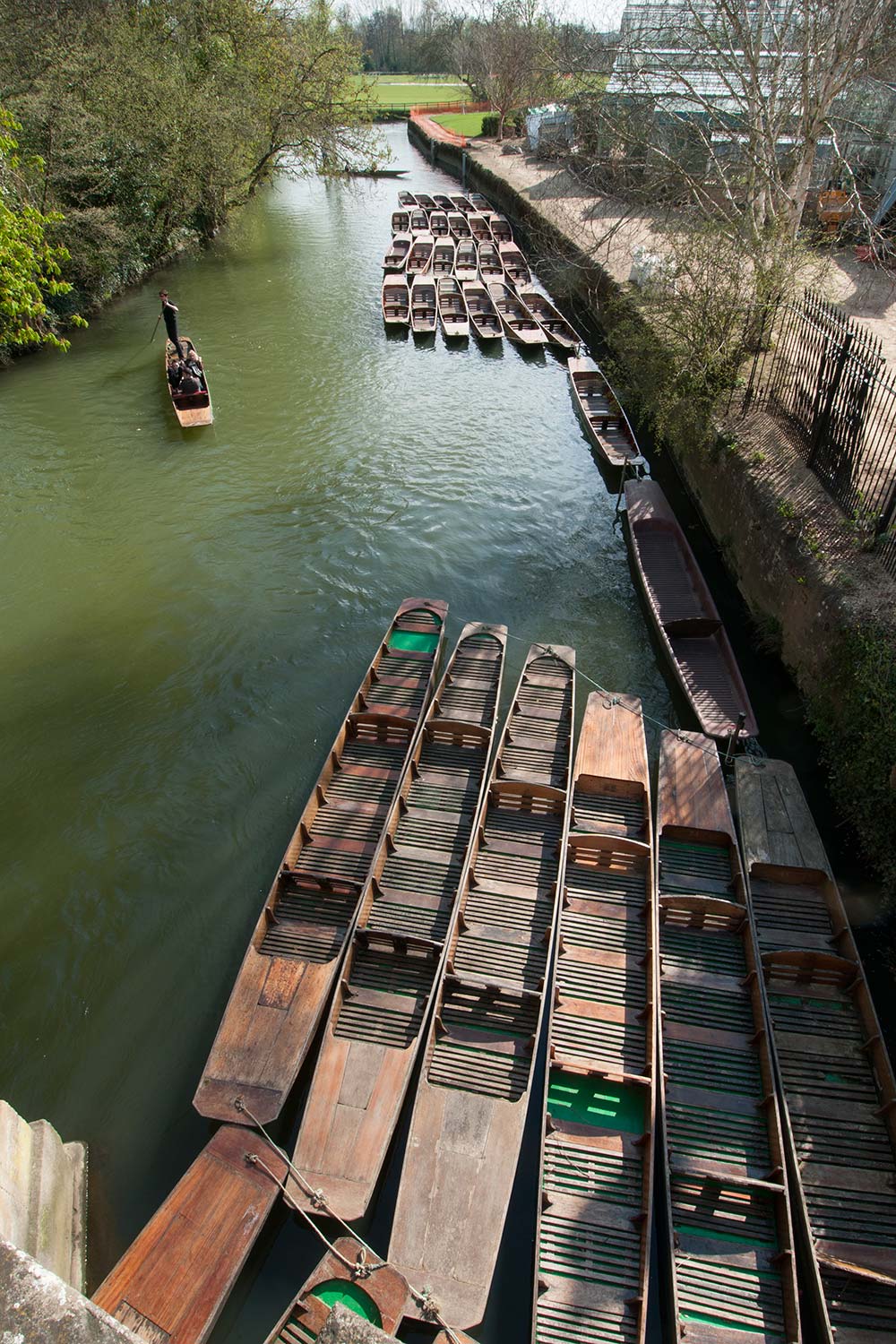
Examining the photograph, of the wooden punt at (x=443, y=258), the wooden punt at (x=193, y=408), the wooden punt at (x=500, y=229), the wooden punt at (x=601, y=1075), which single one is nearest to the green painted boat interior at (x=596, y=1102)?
the wooden punt at (x=601, y=1075)

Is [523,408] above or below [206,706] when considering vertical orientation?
above

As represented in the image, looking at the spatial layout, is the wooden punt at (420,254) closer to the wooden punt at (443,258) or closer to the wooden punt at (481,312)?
the wooden punt at (443,258)

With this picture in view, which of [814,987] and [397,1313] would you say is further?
[814,987]

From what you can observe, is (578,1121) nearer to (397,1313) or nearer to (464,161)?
(397,1313)

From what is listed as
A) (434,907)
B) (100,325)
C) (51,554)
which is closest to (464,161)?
(100,325)

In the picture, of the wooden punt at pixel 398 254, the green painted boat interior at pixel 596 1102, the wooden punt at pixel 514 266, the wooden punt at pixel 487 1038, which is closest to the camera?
the wooden punt at pixel 487 1038

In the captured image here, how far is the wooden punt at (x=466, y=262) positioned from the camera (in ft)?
103

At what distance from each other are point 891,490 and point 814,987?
25.2 feet

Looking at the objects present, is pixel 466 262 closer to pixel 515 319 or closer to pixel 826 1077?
pixel 515 319

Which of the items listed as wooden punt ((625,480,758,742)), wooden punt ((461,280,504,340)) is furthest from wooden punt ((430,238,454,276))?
wooden punt ((625,480,758,742))

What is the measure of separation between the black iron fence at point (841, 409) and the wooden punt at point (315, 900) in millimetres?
7360

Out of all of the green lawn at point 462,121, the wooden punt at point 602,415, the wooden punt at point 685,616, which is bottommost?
the wooden punt at point 685,616

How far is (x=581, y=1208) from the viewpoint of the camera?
6910 millimetres

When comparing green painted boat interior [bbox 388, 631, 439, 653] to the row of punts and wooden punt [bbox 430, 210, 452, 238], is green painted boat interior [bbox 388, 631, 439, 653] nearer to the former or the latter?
the row of punts
